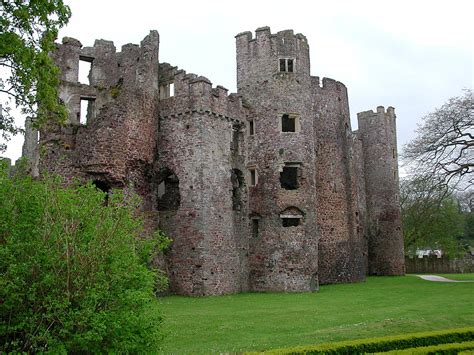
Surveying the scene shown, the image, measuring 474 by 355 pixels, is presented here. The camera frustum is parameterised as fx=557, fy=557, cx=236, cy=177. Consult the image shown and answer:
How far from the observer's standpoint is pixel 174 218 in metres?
27.0

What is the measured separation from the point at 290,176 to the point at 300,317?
49.8 feet

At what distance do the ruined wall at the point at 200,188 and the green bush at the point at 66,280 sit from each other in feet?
51.8

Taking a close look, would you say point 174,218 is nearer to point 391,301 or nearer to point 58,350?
point 391,301

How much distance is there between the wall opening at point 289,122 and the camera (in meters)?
30.6

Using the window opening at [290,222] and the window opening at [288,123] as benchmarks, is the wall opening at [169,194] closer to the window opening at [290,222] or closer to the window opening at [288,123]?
the window opening at [290,222]

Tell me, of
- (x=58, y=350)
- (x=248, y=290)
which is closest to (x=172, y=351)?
(x=58, y=350)

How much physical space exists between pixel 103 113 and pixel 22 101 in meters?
9.22

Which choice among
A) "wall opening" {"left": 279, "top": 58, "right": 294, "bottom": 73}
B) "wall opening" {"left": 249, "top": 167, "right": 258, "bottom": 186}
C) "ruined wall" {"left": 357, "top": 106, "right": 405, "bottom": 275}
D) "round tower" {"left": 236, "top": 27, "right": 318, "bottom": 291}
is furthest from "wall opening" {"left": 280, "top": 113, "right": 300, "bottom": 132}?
"ruined wall" {"left": 357, "top": 106, "right": 405, "bottom": 275}

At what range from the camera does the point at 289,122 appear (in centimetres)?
3152

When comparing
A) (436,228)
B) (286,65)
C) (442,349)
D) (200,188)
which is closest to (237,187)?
(200,188)

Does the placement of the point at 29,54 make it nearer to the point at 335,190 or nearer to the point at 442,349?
the point at 442,349

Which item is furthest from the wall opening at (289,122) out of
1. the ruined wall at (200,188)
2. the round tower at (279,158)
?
the ruined wall at (200,188)

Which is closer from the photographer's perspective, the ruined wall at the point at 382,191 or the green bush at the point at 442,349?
the green bush at the point at 442,349

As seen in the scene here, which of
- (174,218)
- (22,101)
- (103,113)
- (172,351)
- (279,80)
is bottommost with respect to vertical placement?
(172,351)
